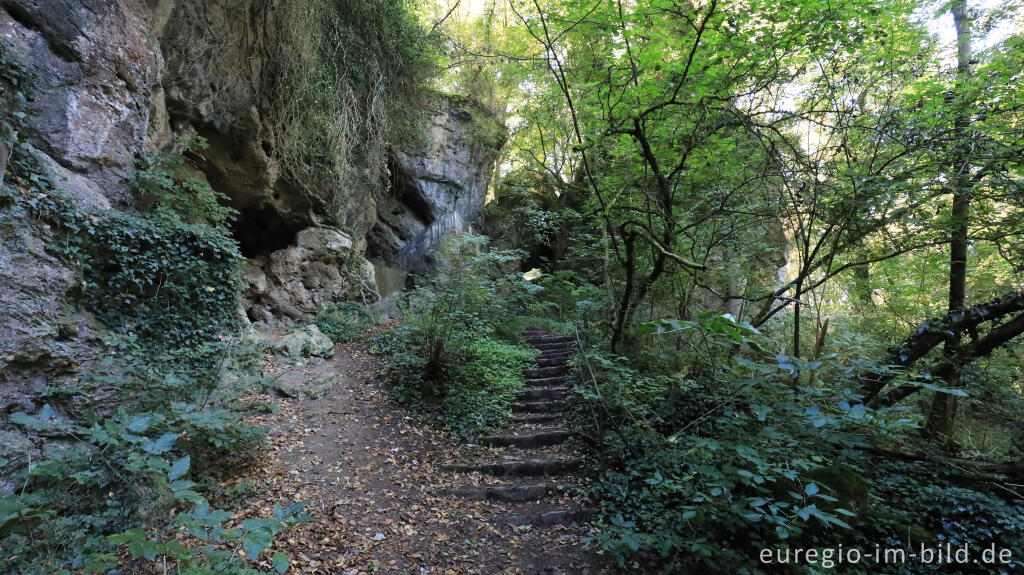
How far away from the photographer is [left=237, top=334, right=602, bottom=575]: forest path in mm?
3182

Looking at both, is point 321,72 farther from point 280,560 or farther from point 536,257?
point 536,257

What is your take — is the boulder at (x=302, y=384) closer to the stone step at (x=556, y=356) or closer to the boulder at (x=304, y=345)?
the boulder at (x=304, y=345)

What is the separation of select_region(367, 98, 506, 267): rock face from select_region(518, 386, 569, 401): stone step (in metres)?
7.46

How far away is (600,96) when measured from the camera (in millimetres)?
4242

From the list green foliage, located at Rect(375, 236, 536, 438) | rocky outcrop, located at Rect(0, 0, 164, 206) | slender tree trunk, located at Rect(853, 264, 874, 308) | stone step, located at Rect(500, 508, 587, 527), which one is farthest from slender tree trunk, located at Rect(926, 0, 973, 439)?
rocky outcrop, located at Rect(0, 0, 164, 206)

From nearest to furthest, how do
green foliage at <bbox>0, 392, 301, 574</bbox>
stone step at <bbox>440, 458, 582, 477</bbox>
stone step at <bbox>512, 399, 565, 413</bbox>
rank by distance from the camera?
green foliage at <bbox>0, 392, 301, 574</bbox>
stone step at <bbox>440, 458, 582, 477</bbox>
stone step at <bbox>512, 399, 565, 413</bbox>

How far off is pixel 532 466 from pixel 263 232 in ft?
25.5

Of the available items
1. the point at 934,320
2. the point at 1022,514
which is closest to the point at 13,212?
the point at 1022,514

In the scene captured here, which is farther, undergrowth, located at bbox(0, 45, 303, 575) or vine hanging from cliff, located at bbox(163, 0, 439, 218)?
vine hanging from cliff, located at bbox(163, 0, 439, 218)

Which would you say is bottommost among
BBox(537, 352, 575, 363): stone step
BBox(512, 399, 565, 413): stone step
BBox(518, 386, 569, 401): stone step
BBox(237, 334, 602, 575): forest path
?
BBox(237, 334, 602, 575): forest path

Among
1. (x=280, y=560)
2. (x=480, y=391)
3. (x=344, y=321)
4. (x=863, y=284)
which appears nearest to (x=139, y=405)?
(x=280, y=560)

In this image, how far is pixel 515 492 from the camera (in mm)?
4102

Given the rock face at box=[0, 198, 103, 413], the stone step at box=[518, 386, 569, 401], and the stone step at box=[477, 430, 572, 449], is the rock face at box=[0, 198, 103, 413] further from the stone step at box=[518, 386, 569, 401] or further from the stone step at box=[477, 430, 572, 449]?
the stone step at box=[518, 386, 569, 401]

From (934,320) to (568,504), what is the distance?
3891 millimetres
